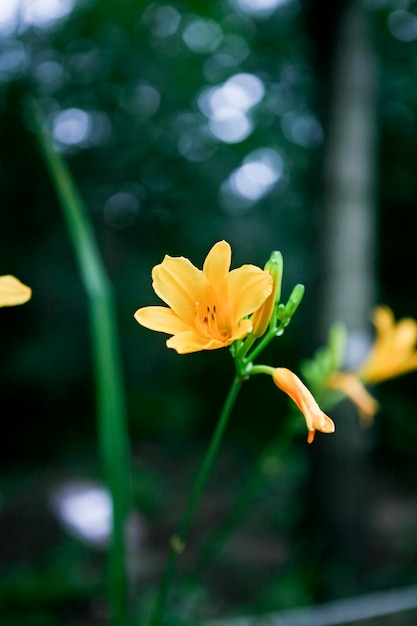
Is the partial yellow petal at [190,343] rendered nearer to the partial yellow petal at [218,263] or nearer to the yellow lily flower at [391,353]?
the partial yellow petal at [218,263]

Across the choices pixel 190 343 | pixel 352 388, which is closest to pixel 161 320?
pixel 190 343

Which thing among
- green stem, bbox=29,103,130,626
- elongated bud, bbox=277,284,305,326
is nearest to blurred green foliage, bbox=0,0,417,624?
green stem, bbox=29,103,130,626

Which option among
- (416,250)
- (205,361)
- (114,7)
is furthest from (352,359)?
(205,361)

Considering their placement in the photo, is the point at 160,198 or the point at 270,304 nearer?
the point at 270,304

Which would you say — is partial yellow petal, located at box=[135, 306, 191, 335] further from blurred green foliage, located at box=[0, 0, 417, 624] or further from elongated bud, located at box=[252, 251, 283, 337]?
blurred green foliage, located at box=[0, 0, 417, 624]

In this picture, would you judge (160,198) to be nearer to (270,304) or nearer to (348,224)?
(348,224)

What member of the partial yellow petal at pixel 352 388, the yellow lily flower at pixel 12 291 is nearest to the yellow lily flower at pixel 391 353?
the partial yellow petal at pixel 352 388
